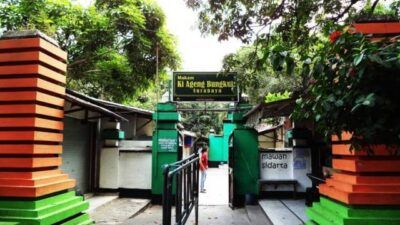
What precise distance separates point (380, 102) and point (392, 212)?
2353 millimetres

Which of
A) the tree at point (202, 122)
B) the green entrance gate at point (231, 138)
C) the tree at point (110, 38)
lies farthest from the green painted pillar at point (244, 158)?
the tree at point (202, 122)

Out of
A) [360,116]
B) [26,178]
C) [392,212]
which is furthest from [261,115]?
[360,116]

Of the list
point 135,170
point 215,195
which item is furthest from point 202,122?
point 135,170

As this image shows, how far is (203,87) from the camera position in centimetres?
1184

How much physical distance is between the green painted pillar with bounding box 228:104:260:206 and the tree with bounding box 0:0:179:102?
4.54 metres

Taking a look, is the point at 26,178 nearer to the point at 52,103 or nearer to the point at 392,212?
the point at 52,103

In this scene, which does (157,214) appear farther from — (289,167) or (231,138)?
(289,167)

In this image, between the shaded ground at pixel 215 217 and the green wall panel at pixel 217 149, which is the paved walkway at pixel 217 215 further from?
the green wall panel at pixel 217 149

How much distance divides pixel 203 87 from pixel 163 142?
79.7 inches

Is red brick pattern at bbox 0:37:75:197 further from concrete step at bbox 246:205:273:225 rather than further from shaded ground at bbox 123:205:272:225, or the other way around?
concrete step at bbox 246:205:273:225

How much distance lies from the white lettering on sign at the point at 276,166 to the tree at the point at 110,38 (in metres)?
5.49

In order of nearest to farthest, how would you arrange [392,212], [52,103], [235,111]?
[392,212] → [52,103] → [235,111]

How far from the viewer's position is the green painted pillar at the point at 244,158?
38.0 ft

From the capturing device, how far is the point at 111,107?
12531 millimetres
